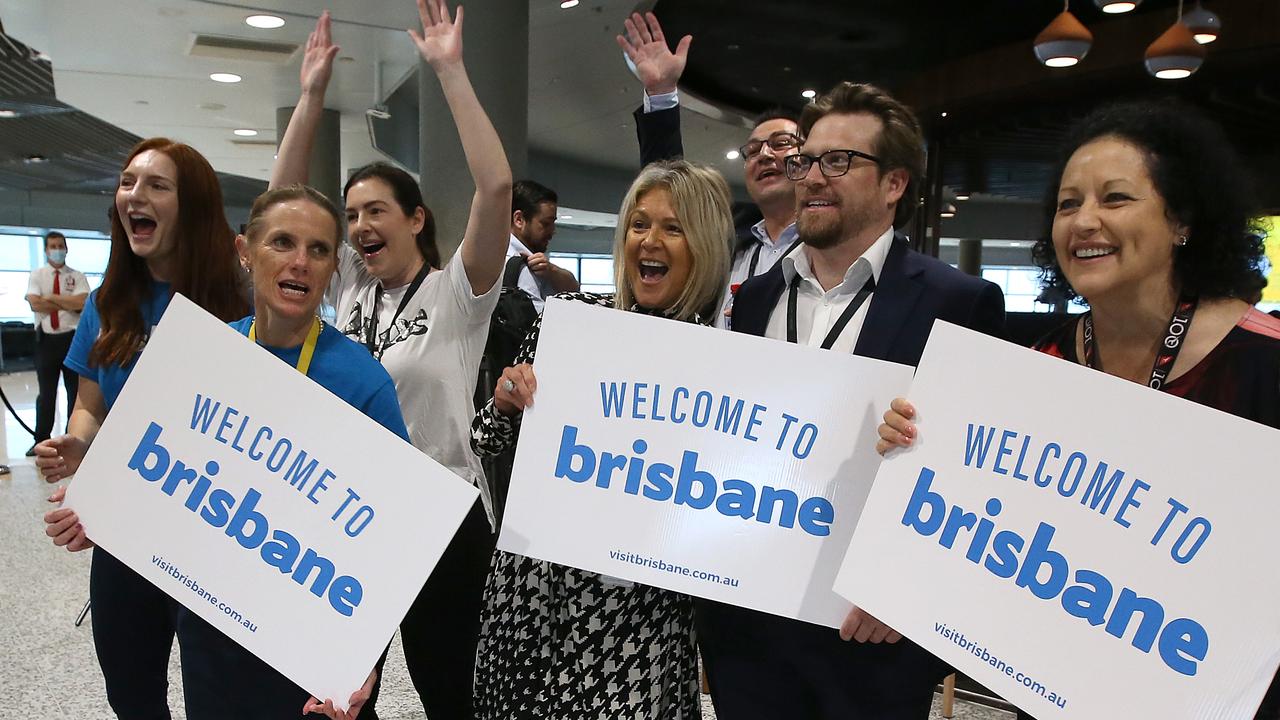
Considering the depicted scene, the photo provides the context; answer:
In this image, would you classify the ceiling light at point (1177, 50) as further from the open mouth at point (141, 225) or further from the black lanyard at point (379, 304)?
the open mouth at point (141, 225)

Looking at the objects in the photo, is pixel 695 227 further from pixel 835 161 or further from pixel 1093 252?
pixel 1093 252

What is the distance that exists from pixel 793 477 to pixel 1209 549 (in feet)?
1.86

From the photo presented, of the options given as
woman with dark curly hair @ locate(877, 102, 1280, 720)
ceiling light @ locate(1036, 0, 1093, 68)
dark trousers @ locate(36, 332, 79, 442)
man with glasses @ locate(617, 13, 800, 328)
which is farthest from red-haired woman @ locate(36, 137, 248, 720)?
dark trousers @ locate(36, 332, 79, 442)

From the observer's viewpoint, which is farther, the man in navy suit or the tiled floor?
the tiled floor

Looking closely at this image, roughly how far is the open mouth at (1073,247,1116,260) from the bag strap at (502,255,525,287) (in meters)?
2.29

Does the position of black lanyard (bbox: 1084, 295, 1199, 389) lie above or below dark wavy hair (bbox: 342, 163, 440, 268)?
below

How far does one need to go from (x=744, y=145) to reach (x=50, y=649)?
3.01 metres

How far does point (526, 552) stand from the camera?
1572 millimetres

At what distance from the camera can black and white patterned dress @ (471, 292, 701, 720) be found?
1.71m

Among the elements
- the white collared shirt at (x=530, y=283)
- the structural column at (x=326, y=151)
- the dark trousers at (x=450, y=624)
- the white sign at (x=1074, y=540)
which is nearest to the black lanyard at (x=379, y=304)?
the dark trousers at (x=450, y=624)

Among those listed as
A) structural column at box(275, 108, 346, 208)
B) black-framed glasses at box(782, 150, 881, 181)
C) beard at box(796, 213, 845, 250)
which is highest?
structural column at box(275, 108, 346, 208)

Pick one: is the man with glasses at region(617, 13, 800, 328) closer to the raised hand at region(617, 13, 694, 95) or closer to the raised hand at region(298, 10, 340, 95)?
the raised hand at region(617, 13, 694, 95)

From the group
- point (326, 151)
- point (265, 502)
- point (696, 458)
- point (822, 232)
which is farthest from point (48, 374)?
point (822, 232)

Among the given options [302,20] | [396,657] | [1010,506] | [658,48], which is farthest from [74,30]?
[1010,506]
